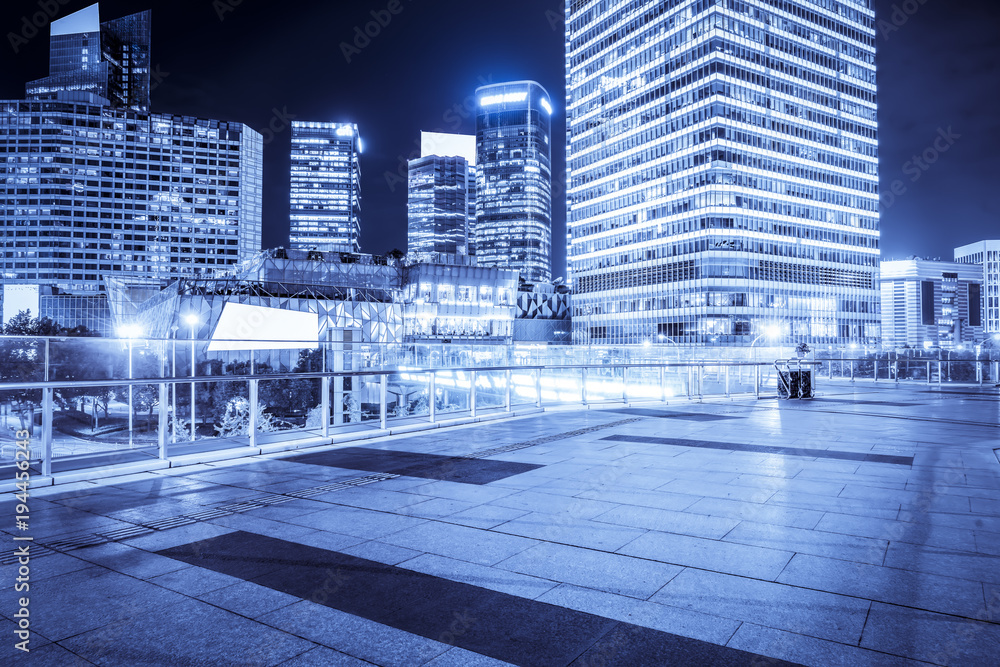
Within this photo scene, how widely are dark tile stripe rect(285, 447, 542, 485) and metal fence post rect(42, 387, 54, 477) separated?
2982mm

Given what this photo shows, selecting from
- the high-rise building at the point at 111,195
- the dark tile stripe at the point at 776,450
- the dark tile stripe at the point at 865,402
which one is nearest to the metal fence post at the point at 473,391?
the dark tile stripe at the point at 776,450

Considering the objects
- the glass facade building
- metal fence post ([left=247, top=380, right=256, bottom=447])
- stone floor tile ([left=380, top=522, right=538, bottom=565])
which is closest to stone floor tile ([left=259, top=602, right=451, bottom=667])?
stone floor tile ([left=380, top=522, right=538, bottom=565])

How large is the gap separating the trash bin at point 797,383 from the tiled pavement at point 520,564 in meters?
12.5

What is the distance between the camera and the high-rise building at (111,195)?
532 ft

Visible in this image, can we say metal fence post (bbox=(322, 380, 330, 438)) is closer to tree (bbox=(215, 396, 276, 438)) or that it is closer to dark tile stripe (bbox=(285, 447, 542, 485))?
dark tile stripe (bbox=(285, 447, 542, 485))

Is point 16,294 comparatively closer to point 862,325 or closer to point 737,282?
point 737,282

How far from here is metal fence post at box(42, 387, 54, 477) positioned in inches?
300

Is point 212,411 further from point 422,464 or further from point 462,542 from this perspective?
point 462,542

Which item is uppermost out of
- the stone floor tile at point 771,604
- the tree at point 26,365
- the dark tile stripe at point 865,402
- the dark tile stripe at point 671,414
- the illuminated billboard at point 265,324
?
the illuminated billboard at point 265,324

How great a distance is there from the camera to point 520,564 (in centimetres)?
470

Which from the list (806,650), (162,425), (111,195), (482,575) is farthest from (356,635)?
(111,195)

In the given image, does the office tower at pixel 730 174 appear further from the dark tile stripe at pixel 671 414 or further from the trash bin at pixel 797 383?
the dark tile stripe at pixel 671 414

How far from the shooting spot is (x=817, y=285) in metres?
121

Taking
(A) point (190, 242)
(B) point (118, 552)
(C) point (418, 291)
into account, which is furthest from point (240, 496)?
(A) point (190, 242)
